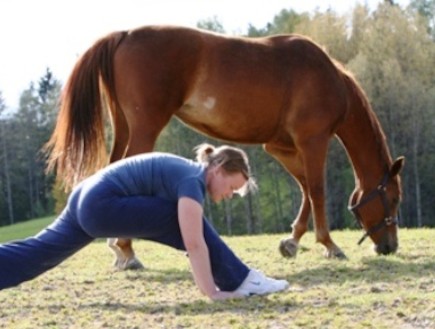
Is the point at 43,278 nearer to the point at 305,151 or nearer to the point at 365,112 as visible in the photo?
the point at 305,151

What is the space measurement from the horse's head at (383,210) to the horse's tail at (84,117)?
3114mm

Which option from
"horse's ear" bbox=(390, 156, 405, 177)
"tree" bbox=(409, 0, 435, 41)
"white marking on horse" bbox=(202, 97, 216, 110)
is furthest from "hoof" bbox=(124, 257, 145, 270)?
"tree" bbox=(409, 0, 435, 41)

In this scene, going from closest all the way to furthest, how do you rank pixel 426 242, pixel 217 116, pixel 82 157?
pixel 82 157
pixel 217 116
pixel 426 242

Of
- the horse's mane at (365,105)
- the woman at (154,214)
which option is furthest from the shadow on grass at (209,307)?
the horse's mane at (365,105)

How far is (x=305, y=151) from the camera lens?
8703 mm

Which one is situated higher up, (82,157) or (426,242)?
(82,157)

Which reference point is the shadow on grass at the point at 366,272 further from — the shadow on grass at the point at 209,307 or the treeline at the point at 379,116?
the treeline at the point at 379,116

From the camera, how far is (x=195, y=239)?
5121 mm

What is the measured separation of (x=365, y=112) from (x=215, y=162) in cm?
436

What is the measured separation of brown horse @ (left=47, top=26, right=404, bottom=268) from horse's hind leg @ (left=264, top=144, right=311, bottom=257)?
15 millimetres

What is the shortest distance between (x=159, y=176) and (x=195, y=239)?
49cm

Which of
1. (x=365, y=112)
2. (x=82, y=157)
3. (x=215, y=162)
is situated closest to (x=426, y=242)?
(x=365, y=112)

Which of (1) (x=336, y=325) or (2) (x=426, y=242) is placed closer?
(1) (x=336, y=325)

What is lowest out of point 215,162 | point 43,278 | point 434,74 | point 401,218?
point 401,218
